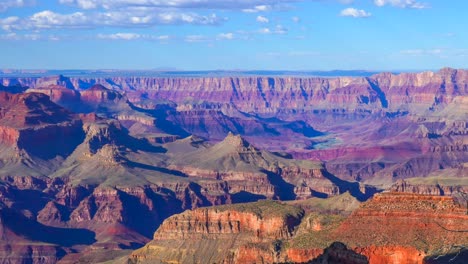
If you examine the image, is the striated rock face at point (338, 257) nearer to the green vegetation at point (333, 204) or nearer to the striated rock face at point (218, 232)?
the striated rock face at point (218, 232)

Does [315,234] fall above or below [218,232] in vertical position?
above

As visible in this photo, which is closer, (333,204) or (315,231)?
(315,231)

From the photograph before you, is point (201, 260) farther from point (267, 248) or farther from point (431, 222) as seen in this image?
point (431, 222)

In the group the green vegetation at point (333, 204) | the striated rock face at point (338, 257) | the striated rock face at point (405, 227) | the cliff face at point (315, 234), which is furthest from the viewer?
the green vegetation at point (333, 204)

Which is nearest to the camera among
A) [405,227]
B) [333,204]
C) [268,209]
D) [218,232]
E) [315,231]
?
[405,227]

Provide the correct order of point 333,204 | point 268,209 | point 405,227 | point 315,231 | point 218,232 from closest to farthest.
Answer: point 405,227, point 315,231, point 268,209, point 218,232, point 333,204

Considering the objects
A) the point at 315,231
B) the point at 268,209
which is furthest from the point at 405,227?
the point at 268,209

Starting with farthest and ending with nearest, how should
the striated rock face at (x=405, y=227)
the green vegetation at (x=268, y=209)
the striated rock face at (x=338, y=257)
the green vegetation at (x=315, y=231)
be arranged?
the green vegetation at (x=268, y=209), the green vegetation at (x=315, y=231), the striated rock face at (x=405, y=227), the striated rock face at (x=338, y=257)

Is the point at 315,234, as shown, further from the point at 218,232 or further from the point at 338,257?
the point at 338,257

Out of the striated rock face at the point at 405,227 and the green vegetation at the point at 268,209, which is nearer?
the striated rock face at the point at 405,227

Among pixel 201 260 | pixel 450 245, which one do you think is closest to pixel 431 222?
pixel 450 245

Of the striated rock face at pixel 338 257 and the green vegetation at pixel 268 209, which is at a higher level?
the striated rock face at pixel 338 257

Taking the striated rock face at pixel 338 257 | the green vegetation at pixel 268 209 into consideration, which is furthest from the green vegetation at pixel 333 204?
the striated rock face at pixel 338 257
